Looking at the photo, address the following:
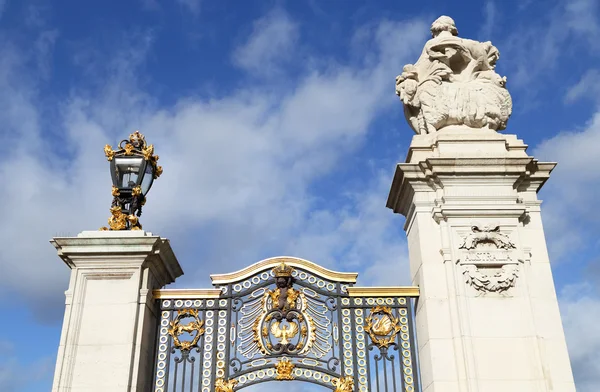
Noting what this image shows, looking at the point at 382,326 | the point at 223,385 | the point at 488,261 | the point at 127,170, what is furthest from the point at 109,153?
the point at 488,261

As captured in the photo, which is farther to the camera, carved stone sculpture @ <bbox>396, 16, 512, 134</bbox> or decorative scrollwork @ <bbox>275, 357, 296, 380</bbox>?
carved stone sculpture @ <bbox>396, 16, 512, 134</bbox>

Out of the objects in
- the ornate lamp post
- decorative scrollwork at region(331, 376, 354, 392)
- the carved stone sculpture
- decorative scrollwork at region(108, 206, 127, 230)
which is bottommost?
decorative scrollwork at region(331, 376, 354, 392)

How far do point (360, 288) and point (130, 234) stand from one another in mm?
3384

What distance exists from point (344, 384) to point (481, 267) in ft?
8.04

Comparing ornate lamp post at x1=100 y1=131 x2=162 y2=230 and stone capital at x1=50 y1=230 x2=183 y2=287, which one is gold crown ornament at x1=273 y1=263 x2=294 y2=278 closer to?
stone capital at x1=50 y1=230 x2=183 y2=287

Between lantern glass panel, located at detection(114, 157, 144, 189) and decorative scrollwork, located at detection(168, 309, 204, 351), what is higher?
lantern glass panel, located at detection(114, 157, 144, 189)

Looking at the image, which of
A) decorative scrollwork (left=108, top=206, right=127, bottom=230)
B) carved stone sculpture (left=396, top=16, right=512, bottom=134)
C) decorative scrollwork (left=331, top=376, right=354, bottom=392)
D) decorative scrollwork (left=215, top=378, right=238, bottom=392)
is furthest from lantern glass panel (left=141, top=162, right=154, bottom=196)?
carved stone sculpture (left=396, top=16, right=512, bottom=134)

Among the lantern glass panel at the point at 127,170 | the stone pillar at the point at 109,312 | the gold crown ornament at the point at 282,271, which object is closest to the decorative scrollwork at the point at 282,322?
the gold crown ornament at the point at 282,271

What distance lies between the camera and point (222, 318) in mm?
8547

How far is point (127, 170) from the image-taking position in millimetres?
9148

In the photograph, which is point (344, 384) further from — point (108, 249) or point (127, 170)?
point (127, 170)

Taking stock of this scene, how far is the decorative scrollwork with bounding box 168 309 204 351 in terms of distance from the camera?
8352mm

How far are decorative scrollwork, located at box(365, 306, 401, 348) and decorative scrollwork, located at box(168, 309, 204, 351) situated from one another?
2402 millimetres

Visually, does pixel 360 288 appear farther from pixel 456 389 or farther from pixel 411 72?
pixel 411 72
